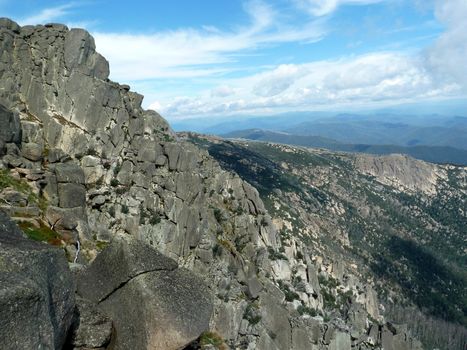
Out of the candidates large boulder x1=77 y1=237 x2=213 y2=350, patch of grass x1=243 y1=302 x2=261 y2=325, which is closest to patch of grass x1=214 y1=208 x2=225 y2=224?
patch of grass x1=243 y1=302 x2=261 y2=325

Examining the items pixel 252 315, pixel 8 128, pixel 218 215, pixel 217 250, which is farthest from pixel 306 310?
pixel 8 128

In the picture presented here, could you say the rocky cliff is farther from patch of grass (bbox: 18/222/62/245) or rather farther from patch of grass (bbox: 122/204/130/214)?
patch of grass (bbox: 122/204/130/214)

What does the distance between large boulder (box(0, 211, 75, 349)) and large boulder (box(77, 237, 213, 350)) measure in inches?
96.3

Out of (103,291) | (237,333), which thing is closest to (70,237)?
(103,291)

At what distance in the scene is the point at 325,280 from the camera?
116 metres

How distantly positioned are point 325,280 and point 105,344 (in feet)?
355

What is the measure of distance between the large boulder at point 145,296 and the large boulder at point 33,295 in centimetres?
245

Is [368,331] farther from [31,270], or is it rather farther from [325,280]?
[31,270]

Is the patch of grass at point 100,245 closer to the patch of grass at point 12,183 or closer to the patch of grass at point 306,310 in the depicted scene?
the patch of grass at point 12,183

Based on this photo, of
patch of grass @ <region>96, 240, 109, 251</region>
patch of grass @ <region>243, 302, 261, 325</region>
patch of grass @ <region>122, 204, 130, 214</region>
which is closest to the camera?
patch of grass @ <region>96, 240, 109, 251</region>

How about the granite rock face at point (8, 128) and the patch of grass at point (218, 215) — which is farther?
the patch of grass at point (218, 215)

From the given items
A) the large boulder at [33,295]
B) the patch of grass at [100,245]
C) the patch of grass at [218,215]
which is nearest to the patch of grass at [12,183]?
the patch of grass at [100,245]

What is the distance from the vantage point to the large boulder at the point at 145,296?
14.6 metres

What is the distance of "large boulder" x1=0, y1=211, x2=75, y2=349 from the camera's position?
383 inches
